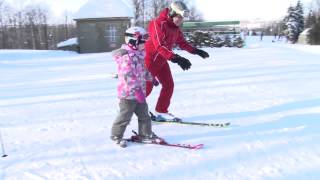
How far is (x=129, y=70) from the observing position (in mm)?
4590

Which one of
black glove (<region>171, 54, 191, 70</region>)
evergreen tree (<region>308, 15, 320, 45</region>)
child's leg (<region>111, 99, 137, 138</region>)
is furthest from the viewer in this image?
evergreen tree (<region>308, 15, 320, 45</region>)

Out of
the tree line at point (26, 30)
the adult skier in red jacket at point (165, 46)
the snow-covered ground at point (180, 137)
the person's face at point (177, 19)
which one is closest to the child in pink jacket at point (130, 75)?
the snow-covered ground at point (180, 137)

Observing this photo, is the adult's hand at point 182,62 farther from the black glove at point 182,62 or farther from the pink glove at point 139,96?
the pink glove at point 139,96

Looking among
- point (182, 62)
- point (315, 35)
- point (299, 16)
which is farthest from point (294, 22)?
point (182, 62)

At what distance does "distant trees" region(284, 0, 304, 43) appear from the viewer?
64312 mm

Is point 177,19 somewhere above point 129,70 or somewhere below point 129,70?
above

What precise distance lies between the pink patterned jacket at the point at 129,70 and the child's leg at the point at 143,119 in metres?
0.23

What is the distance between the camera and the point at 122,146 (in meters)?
4.66

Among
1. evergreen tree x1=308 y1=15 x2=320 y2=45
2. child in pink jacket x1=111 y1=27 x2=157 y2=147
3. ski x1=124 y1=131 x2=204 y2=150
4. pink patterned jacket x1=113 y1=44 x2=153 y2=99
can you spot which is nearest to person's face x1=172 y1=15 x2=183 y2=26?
child in pink jacket x1=111 y1=27 x2=157 y2=147

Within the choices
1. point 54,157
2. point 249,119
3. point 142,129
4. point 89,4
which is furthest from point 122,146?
point 89,4

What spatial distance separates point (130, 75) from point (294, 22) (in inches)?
2609

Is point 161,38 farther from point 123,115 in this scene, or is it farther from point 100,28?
point 100,28

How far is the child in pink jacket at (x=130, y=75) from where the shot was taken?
14.9 ft

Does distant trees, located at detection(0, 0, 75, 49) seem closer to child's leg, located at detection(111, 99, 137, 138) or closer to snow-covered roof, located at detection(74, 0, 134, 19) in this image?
snow-covered roof, located at detection(74, 0, 134, 19)
